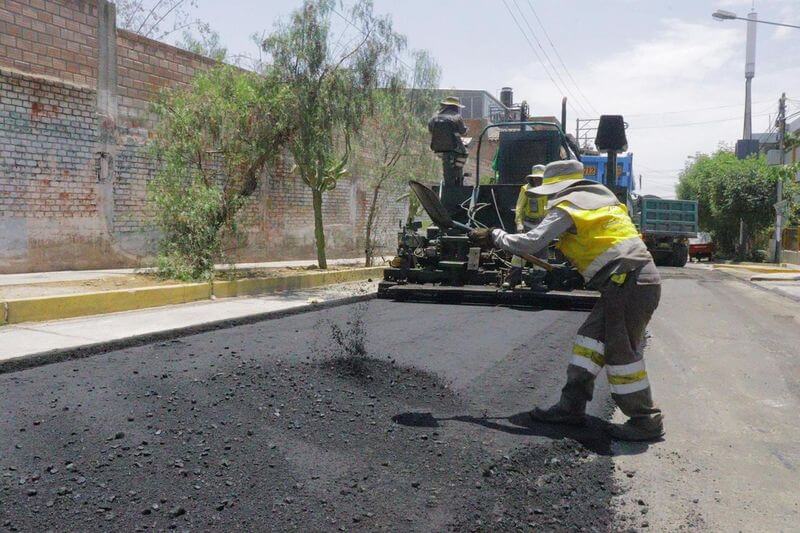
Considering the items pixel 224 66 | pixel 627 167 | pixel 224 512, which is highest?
pixel 224 66

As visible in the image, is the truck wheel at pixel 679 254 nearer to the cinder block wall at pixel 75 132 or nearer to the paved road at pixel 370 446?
the cinder block wall at pixel 75 132

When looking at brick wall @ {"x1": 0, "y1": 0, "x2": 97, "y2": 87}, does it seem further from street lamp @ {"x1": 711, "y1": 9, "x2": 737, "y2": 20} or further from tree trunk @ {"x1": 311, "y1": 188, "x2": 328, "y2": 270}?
street lamp @ {"x1": 711, "y1": 9, "x2": 737, "y2": 20}

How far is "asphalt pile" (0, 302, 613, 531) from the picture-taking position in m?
2.83

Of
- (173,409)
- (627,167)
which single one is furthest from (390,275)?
(627,167)

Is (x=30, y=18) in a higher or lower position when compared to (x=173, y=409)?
A: higher

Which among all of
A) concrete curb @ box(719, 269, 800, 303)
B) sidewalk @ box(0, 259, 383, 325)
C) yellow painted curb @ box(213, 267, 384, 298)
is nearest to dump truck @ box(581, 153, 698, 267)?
concrete curb @ box(719, 269, 800, 303)

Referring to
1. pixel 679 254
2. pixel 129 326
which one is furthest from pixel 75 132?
pixel 679 254

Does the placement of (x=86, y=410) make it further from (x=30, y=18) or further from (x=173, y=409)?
(x=30, y=18)

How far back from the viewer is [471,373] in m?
5.25

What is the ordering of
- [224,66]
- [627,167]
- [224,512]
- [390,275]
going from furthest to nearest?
[627,167]
[224,66]
[390,275]
[224,512]

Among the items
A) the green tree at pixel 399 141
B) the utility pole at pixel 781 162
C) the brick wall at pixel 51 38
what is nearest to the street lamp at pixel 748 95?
the utility pole at pixel 781 162

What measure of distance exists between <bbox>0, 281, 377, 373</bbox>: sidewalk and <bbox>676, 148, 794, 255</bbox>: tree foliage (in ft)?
84.5

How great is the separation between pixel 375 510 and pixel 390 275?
6895 millimetres

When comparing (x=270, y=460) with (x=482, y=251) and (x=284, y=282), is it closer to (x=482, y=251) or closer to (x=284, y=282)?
(x=482, y=251)
